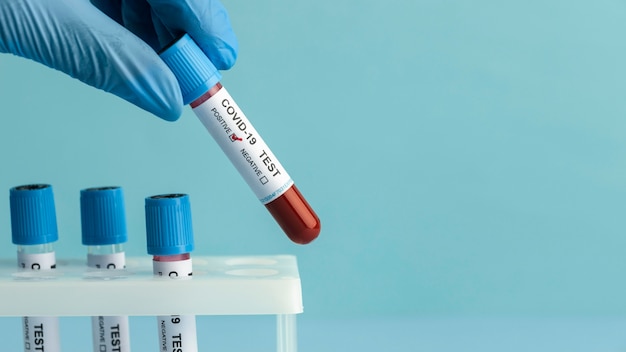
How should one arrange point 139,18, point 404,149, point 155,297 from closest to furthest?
point 155,297, point 139,18, point 404,149

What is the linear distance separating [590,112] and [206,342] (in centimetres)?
69

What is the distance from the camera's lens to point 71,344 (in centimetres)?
133

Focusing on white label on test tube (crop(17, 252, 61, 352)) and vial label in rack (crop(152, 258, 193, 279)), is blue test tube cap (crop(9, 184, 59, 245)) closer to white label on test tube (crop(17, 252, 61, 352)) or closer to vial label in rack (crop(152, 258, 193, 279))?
white label on test tube (crop(17, 252, 61, 352))

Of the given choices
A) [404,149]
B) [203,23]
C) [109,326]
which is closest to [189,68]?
[203,23]

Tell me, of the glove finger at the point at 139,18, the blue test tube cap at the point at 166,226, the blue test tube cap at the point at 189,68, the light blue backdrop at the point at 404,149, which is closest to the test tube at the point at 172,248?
the blue test tube cap at the point at 166,226

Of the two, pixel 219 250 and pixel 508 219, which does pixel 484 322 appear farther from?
pixel 219 250

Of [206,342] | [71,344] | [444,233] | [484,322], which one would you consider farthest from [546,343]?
[71,344]

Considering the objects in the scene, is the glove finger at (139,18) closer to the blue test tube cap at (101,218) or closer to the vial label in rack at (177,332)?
the blue test tube cap at (101,218)

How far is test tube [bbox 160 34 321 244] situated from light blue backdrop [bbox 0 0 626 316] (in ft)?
1.85

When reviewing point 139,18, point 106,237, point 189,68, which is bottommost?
point 106,237

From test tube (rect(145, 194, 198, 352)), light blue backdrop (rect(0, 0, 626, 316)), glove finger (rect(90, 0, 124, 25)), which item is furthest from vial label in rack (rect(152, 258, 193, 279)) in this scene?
light blue backdrop (rect(0, 0, 626, 316))

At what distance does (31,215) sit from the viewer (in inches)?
37.0

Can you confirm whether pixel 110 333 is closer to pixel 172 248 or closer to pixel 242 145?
pixel 172 248

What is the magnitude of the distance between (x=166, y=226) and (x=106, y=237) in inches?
3.7
